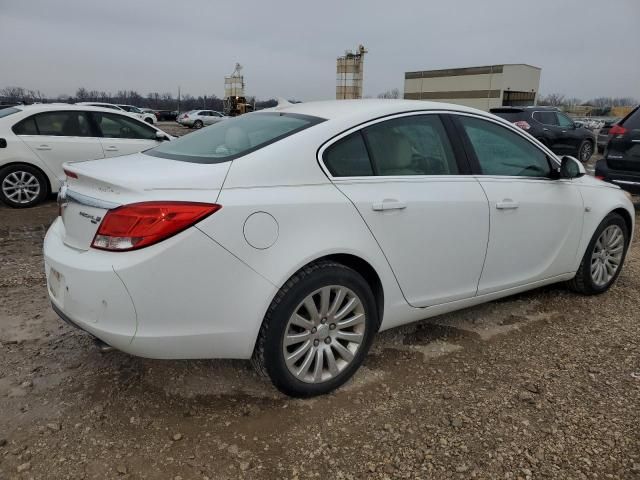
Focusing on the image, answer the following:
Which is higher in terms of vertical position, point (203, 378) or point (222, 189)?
point (222, 189)

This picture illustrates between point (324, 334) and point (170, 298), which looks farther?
point (324, 334)

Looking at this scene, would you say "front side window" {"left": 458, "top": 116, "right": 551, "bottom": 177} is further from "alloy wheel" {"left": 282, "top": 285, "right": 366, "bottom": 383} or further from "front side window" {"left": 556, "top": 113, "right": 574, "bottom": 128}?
"front side window" {"left": 556, "top": 113, "right": 574, "bottom": 128}

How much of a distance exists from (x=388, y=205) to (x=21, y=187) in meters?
6.23

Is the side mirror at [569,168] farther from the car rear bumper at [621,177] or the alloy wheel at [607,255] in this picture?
the car rear bumper at [621,177]

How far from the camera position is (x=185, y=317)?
2201 mm

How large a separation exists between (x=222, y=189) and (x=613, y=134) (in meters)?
7.47

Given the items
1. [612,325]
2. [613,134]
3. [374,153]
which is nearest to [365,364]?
[374,153]

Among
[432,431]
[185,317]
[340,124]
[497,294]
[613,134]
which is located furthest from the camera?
[613,134]

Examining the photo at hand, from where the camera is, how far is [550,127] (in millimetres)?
13984

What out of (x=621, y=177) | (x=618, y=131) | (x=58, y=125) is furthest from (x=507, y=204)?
(x=58, y=125)

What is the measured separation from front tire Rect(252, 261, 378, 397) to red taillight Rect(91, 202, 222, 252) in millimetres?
554

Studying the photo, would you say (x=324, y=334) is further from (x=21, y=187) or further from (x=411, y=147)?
(x=21, y=187)

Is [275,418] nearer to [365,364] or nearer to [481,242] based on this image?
[365,364]

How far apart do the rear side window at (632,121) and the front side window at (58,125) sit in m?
8.05
